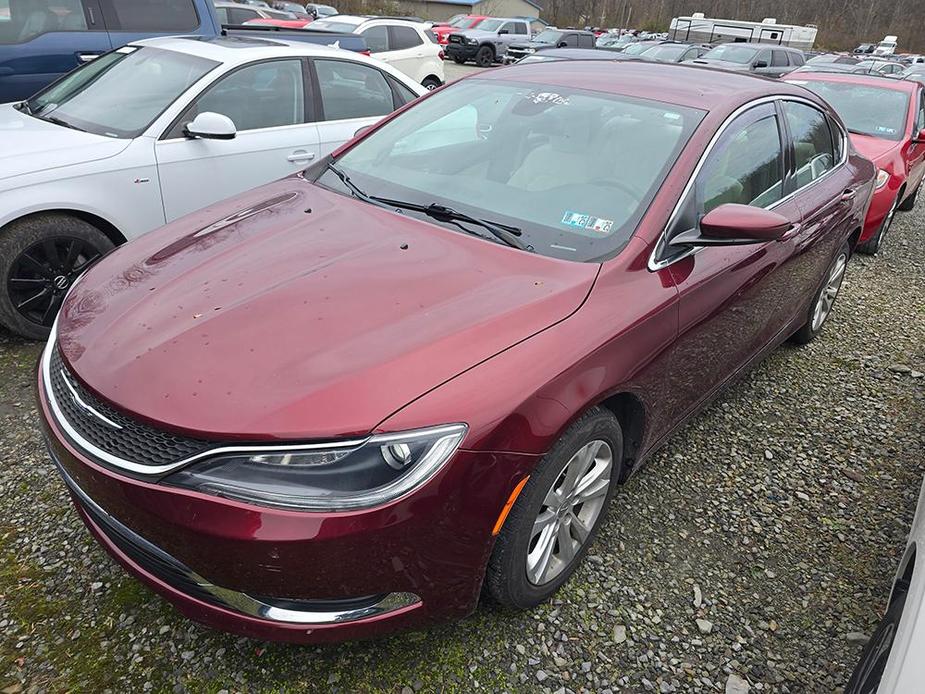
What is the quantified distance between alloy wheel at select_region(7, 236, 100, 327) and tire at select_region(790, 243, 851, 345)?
14.0ft

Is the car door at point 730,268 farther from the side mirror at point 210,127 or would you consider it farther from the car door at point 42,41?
the car door at point 42,41

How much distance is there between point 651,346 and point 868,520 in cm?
150

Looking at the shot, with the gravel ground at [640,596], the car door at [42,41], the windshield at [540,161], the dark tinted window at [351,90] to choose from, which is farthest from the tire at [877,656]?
the car door at [42,41]

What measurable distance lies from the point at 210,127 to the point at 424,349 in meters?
2.73

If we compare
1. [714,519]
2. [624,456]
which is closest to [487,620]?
[624,456]

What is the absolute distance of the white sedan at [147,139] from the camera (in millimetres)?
3426

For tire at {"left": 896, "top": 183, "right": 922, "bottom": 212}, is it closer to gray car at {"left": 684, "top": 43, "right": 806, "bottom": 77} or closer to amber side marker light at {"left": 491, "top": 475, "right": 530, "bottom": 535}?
amber side marker light at {"left": 491, "top": 475, "right": 530, "bottom": 535}

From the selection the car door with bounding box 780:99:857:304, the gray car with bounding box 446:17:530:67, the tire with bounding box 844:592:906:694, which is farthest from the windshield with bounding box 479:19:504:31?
the tire with bounding box 844:592:906:694

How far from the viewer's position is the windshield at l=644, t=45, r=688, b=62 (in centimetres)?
1822

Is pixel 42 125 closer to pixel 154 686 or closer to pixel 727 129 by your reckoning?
pixel 154 686

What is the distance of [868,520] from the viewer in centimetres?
282

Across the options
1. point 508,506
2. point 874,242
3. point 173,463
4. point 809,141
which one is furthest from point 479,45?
point 173,463

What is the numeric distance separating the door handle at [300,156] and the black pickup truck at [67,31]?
7.59 feet

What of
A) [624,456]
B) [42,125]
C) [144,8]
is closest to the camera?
[624,456]
